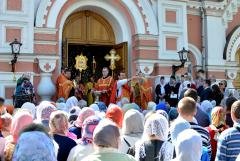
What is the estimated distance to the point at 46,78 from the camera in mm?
12969

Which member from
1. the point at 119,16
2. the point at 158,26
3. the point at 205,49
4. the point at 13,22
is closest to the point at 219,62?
the point at 205,49

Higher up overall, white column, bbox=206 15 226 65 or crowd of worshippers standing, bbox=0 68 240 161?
white column, bbox=206 15 226 65

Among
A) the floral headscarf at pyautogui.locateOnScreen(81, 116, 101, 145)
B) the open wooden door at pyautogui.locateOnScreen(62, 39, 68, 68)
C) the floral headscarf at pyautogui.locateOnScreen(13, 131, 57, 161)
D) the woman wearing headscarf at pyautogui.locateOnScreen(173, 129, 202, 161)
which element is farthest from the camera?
the open wooden door at pyautogui.locateOnScreen(62, 39, 68, 68)

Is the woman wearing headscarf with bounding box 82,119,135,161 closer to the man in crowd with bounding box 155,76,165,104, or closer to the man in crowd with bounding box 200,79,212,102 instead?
the man in crowd with bounding box 200,79,212,102

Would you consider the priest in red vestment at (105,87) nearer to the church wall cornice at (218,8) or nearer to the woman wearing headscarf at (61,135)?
the church wall cornice at (218,8)

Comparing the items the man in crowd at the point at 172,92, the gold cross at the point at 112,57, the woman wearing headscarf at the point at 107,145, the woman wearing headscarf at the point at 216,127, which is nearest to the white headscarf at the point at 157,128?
the woman wearing headscarf at the point at 107,145

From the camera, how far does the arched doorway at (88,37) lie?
48.0ft

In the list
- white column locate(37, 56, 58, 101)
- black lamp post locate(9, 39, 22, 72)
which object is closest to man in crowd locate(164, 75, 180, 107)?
white column locate(37, 56, 58, 101)

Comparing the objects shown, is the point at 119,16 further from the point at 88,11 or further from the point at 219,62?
the point at 219,62

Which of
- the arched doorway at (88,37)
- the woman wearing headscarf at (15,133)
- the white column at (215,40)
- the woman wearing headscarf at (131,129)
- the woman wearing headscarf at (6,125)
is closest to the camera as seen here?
the woman wearing headscarf at (15,133)

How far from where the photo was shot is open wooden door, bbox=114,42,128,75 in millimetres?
14461

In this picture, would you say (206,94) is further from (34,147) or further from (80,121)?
(34,147)

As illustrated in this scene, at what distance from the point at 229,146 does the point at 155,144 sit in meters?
0.80

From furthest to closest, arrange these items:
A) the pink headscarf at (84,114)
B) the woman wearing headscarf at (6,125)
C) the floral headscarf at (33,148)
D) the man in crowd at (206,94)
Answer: the man in crowd at (206,94)
the pink headscarf at (84,114)
the woman wearing headscarf at (6,125)
the floral headscarf at (33,148)
